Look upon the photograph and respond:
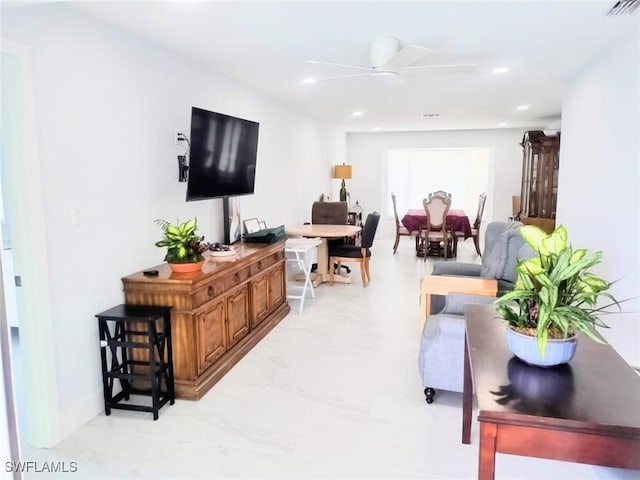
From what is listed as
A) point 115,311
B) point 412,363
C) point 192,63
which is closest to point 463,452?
point 412,363

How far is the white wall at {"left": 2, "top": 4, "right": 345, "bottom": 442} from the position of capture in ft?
7.93

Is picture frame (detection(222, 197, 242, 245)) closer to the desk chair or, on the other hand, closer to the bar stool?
the bar stool

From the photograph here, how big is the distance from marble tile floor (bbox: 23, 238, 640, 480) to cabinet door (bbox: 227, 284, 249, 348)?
20 centimetres

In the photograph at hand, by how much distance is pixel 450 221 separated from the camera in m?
7.82

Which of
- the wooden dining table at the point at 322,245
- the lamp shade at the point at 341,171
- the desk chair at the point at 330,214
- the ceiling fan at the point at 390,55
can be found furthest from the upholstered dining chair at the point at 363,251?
the lamp shade at the point at 341,171

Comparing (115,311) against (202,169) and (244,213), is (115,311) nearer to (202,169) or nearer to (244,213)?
(202,169)

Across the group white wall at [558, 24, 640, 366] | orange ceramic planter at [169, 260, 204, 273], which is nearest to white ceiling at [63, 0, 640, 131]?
white wall at [558, 24, 640, 366]

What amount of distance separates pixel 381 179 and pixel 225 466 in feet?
28.1

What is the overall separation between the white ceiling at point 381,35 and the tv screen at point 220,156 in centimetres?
51

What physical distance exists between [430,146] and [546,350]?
8.84 meters

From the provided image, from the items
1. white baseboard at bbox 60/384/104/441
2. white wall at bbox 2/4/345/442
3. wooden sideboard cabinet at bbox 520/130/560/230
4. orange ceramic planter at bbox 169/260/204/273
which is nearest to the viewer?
white wall at bbox 2/4/345/442

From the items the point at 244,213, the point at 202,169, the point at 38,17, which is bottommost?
the point at 244,213

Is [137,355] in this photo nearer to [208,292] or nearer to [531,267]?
[208,292]

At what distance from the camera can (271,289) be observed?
4348 millimetres
